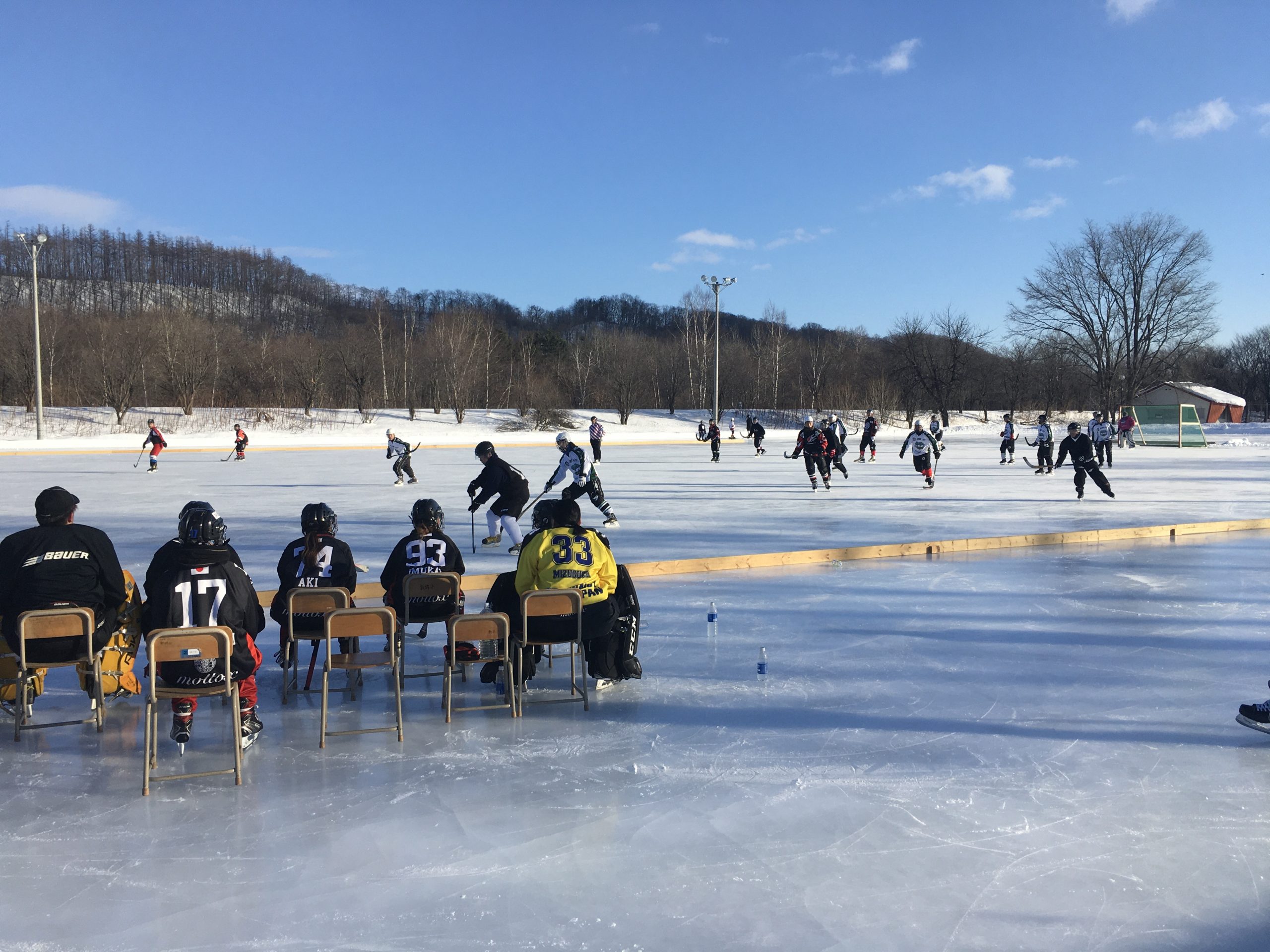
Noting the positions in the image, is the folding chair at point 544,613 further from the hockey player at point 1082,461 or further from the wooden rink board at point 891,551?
the hockey player at point 1082,461

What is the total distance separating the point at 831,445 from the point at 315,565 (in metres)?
14.7

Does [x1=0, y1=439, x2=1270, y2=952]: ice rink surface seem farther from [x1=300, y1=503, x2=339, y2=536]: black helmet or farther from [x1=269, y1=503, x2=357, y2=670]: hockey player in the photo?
[x1=300, y1=503, x2=339, y2=536]: black helmet

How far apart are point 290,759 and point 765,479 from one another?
16688 mm

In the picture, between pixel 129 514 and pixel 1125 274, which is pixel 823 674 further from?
pixel 1125 274

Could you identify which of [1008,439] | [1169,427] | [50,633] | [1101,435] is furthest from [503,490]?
[1169,427]

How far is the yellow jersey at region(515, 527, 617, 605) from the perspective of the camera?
5.11 meters

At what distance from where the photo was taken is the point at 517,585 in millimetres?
5203

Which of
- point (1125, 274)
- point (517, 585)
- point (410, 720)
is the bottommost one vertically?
point (410, 720)

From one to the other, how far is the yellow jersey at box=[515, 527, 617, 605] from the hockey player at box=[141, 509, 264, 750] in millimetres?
1473

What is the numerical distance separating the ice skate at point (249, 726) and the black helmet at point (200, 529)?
880mm

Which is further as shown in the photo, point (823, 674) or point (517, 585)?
point (823, 674)

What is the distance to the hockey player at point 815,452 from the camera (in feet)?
58.1

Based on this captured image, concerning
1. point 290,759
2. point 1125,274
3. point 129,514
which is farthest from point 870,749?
point 1125,274

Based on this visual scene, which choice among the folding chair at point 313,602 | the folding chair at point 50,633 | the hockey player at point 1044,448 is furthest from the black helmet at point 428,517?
the hockey player at point 1044,448
